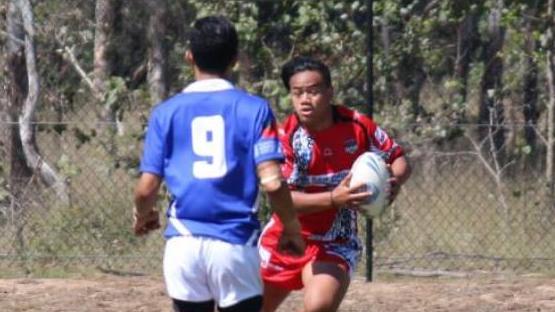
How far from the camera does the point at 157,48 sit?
12055mm

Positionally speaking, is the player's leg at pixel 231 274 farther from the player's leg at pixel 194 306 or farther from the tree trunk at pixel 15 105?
the tree trunk at pixel 15 105

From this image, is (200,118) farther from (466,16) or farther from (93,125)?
(466,16)

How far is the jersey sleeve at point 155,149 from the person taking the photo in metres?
4.65

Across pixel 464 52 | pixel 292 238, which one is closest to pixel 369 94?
pixel 464 52

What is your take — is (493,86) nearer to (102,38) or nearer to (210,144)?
(102,38)

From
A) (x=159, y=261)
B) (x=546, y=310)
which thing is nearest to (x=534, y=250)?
(x=546, y=310)

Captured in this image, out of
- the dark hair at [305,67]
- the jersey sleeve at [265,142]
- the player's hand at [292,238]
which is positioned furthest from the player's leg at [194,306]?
the dark hair at [305,67]

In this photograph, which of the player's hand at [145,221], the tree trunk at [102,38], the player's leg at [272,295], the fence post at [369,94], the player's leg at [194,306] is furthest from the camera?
the tree trunk at [102,38]

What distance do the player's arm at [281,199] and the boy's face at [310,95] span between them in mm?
1046

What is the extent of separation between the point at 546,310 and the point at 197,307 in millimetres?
4441

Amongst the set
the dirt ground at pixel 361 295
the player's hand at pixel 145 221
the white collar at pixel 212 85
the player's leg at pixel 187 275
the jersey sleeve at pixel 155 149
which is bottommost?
the dirt ground at pixel 361 295

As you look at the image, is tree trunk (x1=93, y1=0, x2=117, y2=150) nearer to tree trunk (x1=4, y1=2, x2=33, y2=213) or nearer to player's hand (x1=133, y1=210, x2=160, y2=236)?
tree trunk (x1=4, y1=2, x2=33, y2=213)

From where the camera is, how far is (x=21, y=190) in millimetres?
10680

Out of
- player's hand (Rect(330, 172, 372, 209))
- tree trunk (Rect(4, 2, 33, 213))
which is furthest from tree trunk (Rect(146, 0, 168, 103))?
player's hand (Rect(330, 172, 372, 209))
